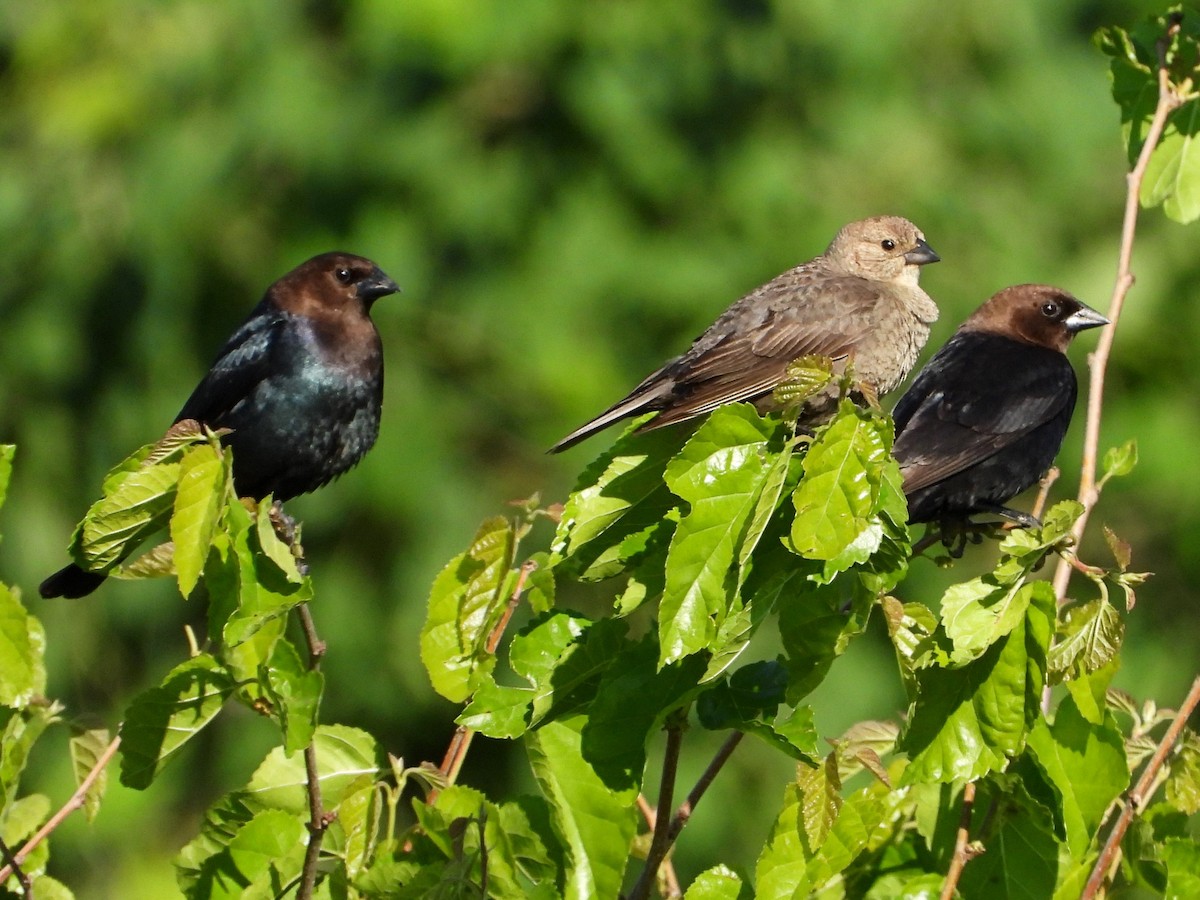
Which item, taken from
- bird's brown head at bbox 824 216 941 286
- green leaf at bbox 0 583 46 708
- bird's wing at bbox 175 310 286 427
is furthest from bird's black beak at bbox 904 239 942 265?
green leaf at bbox 0 583 46 708

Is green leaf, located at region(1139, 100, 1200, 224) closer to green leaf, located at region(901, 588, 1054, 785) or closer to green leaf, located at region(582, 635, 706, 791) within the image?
green leaf, located at region(901, 588, 1054, 785)

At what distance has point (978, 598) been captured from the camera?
7.47ft

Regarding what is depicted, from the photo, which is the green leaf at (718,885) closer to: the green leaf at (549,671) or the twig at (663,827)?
the twig at (663,827)

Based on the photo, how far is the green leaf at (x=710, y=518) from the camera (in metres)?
2.07

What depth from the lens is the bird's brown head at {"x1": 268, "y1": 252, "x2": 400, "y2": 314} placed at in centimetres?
480

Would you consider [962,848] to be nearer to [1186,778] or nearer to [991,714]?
[991,714]

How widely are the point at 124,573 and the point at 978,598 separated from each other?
128cm

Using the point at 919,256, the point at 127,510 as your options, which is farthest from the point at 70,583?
the point at 919,256

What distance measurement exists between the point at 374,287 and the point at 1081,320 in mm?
2165

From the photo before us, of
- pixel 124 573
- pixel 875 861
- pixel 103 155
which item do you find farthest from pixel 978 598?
pixel 103 155

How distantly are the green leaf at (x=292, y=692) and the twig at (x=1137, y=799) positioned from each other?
1154 mm

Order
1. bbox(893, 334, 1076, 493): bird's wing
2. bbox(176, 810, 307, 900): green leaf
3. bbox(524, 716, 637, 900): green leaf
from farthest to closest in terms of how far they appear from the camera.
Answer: bbox(893, 334, 1076, 493): bird's wing
bbox(176, 810, 307, 900): green leaf
bbox(524, 716, 637, 900): green leaf

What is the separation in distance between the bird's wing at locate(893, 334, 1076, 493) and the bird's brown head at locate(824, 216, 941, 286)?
276 mm

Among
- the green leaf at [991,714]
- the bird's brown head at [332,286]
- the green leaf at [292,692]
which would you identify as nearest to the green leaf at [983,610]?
the green leaf at [991,714]
